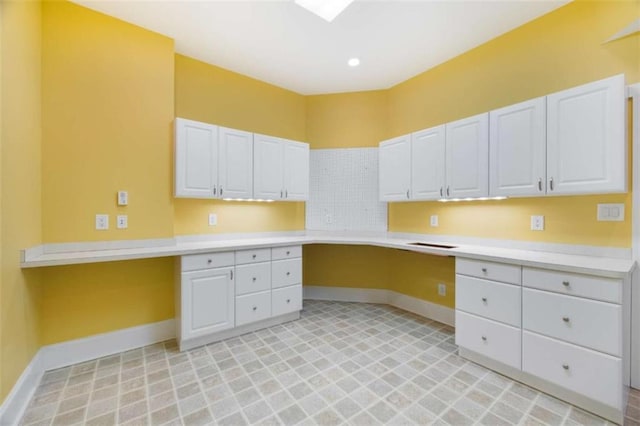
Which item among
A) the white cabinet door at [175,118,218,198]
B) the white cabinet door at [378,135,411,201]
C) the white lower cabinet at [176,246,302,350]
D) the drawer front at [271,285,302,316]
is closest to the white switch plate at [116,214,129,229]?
the white cabinet door at [175,118,218,198]

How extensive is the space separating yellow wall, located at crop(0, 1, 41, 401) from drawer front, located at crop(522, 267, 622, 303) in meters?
3.29

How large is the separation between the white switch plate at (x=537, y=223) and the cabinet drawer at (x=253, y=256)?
2.48 metres

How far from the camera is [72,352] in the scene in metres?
2.25

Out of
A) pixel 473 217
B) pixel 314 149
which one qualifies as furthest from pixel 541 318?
pixel 314 149

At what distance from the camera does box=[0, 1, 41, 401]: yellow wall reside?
157 cm

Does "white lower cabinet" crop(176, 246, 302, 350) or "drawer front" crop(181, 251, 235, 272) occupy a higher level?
"drawer front" crop(181, 251, 235, 272)

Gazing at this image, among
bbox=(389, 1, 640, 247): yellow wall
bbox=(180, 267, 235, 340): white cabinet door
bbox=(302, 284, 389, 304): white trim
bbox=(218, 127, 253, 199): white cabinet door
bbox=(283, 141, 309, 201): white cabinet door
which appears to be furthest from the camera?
bbox=(302, 284, 389, 304): white trim

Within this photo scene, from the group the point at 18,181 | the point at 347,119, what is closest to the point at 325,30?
the point at 347,119

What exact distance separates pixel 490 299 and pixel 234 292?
2.24 m

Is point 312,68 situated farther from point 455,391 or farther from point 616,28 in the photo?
point 455,391

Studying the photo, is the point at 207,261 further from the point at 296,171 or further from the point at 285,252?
the point at 296,171

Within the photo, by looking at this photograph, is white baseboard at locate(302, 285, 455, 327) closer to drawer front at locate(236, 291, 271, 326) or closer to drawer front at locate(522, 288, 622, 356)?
drawer front at locate(236, 291, 271, 326)

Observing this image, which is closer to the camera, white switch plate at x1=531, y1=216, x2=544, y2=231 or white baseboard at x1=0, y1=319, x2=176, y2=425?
white baseboard at x1=0, y1=319, x2=176, y2=425

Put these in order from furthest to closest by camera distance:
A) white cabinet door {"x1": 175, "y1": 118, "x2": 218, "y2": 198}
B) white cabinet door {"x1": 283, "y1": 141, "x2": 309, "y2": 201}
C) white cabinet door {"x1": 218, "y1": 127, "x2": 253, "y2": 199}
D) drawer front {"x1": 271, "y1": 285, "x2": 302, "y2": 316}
Result: white cabinet door {"x1": 283, "y1": 141, "x2": 309, "y2": 201}, drawer front {"x1": 271, "y1": 285, "x2": 302, "y2": 316}, white cabinet door {"x1": 218, "y1": 127, "x2": 253, "y2": 199}, white cabinet door {"x1": 175, "y1": 118, "x2": 218, "y2": 198}
